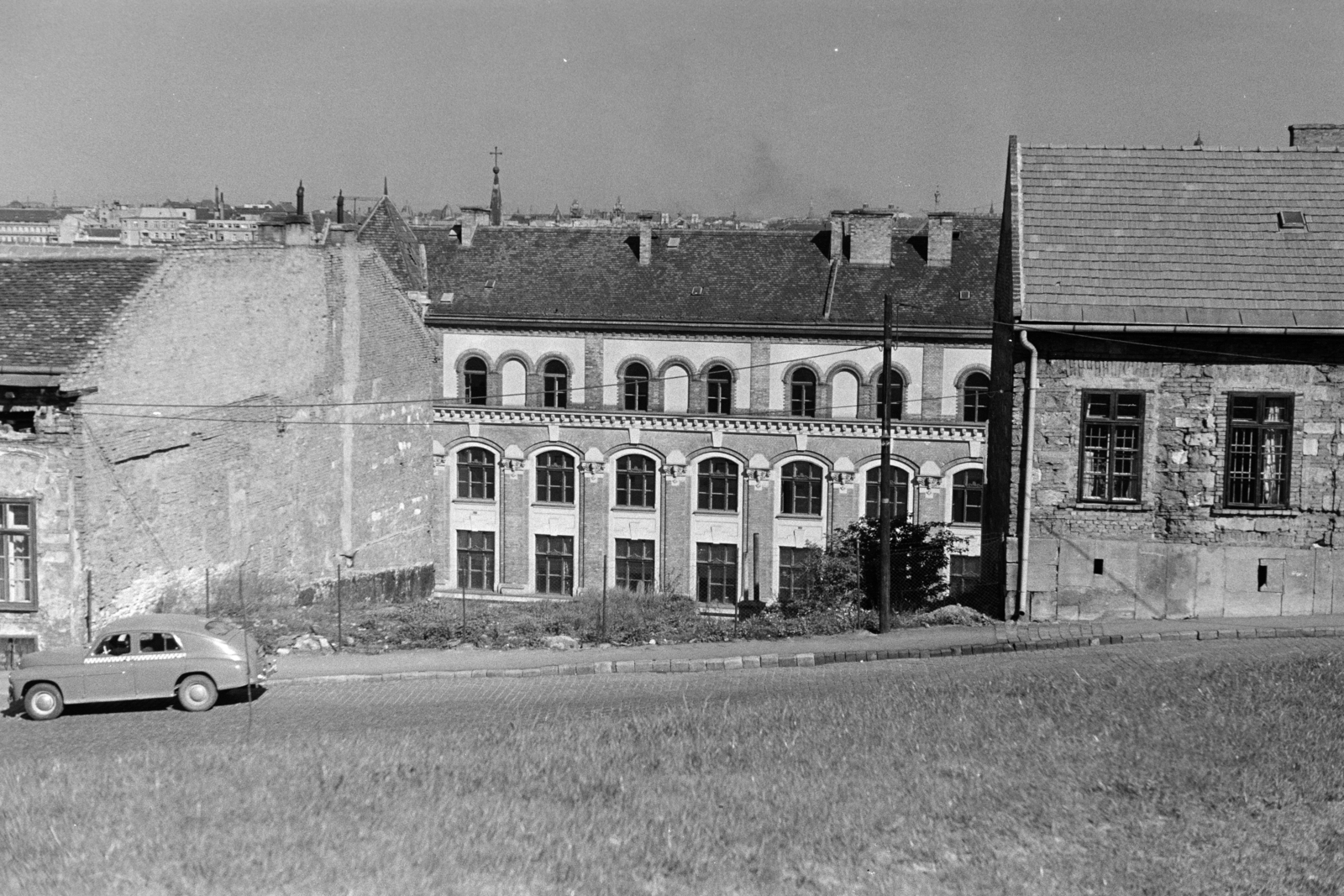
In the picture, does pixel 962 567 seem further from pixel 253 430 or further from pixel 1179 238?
pixel 253 430

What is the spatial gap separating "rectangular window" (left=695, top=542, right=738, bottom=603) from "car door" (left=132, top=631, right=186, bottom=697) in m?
27.5

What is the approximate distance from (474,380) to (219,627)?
27170mm

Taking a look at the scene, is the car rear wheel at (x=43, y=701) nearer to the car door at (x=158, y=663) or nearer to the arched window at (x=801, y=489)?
the car door at (x=158, y=663)

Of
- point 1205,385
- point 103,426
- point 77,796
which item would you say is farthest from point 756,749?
point 103,426

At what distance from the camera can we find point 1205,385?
26469 millimetres

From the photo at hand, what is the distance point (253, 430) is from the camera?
115ft

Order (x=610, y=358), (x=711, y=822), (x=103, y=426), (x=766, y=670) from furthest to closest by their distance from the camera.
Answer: (x=610, y=358), (x=103, y=426), (x=766, y=670), (x=711, y=822)

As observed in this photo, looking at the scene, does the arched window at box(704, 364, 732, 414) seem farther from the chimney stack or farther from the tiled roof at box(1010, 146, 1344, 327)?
the tiled roof at box(1010, 146, 1344, 327)

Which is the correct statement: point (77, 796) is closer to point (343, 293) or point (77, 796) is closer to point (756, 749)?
point (756, 749)

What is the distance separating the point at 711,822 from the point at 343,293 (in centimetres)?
A: 2868

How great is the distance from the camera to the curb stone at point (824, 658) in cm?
2469

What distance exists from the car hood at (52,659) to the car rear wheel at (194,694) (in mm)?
1577

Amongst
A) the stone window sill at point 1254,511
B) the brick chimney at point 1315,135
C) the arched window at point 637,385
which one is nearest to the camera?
the stone window sill at point 1254,511

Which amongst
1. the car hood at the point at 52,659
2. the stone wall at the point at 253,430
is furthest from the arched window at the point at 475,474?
the car hood at the point at 52,659
